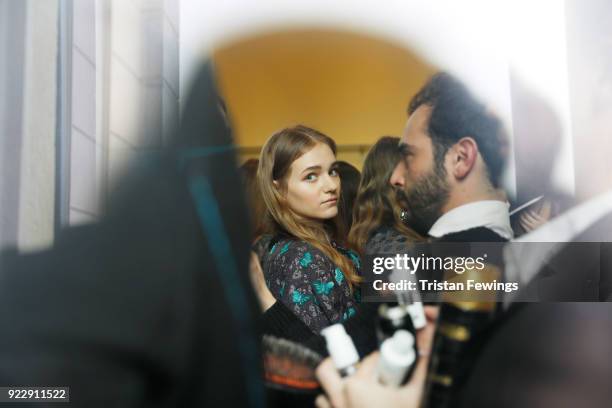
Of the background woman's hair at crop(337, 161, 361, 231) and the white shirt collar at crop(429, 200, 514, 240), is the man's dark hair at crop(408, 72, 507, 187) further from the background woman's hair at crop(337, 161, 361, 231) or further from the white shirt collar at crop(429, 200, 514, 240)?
the background woman's hair at crop(337, 161, 361, 231)

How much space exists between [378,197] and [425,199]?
0.16 meters

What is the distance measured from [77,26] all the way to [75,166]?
1.59 feet

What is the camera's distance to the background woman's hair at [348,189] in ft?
6.77

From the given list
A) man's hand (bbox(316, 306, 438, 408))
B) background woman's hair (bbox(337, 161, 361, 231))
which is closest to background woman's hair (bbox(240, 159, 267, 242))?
background woman's hair (bbox(337, 161, 361, 231))

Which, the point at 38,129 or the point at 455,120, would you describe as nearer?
the point at 455,120

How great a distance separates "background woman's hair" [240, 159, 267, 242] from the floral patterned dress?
8 centimetres

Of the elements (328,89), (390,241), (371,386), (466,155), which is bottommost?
(371,386)

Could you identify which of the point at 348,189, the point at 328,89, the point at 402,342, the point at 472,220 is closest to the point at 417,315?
the point at 402,342

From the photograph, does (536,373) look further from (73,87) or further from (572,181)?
(73,87)

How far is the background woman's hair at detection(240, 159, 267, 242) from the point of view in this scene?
2.07 metres

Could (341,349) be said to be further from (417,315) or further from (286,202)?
(286,202)

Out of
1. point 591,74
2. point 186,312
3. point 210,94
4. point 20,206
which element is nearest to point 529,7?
point 591,74

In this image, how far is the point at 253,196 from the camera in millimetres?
2088

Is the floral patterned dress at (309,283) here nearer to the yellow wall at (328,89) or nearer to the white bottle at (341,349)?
the white bottle at (341,349)
